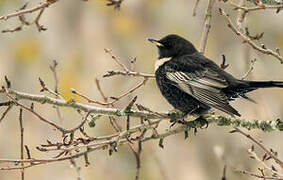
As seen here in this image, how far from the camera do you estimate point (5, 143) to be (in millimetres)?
10062

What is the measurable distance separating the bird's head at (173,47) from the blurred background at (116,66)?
242cm

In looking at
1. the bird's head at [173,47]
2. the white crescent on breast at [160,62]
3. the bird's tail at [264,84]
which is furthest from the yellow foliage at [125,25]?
the bird's tail at [264,84]

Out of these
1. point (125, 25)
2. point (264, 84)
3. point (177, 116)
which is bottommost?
point (125, 25)

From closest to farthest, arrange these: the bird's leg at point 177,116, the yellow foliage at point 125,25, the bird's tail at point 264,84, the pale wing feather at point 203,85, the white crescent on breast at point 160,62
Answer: the bird's tail at point 264,84 → the bird's leg at point 177,116 → the pale wing feather at point 203,85 → the white crescent on breast at point 160,62 → the yellow foliage at point 125,25

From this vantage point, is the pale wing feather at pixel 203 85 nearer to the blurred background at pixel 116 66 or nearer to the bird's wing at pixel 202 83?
the bird's wing at pixel 202 83

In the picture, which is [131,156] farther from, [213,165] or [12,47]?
[12,47]

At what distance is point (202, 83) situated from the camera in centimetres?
543

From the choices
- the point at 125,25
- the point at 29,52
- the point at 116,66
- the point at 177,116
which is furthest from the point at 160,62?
the point at 29,52

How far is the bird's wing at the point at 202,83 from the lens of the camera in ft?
17.0

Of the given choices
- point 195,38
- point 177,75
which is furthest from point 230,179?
point 177,75

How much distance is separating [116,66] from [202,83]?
5.19m

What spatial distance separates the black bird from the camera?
5.21m

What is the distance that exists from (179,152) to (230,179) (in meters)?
1.21

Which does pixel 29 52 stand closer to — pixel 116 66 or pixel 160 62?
pixel 116 66
